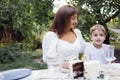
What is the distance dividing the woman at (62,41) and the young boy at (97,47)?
0.29 m

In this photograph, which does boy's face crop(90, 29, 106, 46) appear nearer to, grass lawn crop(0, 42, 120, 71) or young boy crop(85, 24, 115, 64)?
young boy crop(85, 24, 115, 64)

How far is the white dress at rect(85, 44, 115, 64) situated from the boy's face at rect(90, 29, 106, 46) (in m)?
0.04

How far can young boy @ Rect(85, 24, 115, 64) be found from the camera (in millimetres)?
2260

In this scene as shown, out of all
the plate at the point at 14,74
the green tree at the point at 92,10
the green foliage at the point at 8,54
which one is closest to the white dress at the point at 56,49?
the plate at the point at 14,74

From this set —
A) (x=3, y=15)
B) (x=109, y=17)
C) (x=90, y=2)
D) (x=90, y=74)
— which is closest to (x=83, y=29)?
(x=90, y=2)

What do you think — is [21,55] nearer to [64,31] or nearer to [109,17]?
[109,17]

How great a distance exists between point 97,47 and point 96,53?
0.07m

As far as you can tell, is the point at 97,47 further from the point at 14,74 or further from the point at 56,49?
the point at 14,74

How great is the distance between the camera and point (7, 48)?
874cm

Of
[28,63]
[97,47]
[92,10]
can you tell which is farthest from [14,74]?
[28,63]

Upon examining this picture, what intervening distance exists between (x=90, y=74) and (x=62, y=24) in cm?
41

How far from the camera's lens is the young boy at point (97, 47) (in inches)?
89.0

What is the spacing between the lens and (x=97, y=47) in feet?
7.80

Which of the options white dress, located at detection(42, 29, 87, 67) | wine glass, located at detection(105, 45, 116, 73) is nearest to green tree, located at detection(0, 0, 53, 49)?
wine glass, located at detection(105, 45, 116, 73)
